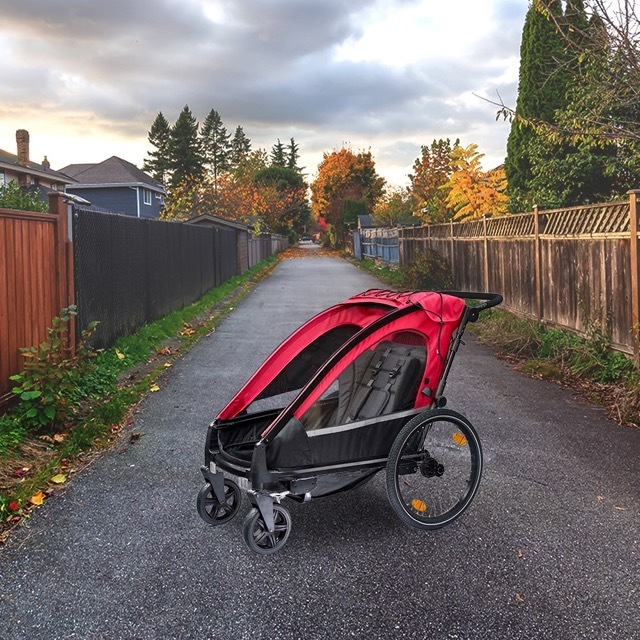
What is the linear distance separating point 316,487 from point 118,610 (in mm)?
1185

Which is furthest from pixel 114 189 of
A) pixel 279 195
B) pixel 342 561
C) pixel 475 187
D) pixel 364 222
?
pixel 342 561

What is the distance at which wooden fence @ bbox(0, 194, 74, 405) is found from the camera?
5254mm

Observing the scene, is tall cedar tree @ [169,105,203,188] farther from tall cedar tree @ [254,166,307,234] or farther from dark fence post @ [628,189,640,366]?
dark fence post @ [628,189,640,366]

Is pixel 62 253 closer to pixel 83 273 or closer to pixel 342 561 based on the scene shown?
pixel 83 273

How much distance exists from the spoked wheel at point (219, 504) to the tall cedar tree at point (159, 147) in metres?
81.4

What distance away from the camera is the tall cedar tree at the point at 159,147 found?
80.8 meters

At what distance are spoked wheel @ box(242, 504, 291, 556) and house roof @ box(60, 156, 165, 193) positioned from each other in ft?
149

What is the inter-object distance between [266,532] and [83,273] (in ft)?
16.3

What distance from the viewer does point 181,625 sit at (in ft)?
8.86

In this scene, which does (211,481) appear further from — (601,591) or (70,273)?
(70,273)

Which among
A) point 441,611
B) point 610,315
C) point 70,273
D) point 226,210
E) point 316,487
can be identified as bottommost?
point 441,611

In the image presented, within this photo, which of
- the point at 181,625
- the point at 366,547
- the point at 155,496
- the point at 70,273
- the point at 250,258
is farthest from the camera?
the point at 250,258

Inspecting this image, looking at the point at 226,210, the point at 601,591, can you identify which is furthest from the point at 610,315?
the point at 226,210

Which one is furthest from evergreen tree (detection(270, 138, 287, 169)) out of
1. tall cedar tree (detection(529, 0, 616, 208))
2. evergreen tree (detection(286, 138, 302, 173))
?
tall cedar tree (detection(529, 0, 616, 208))
